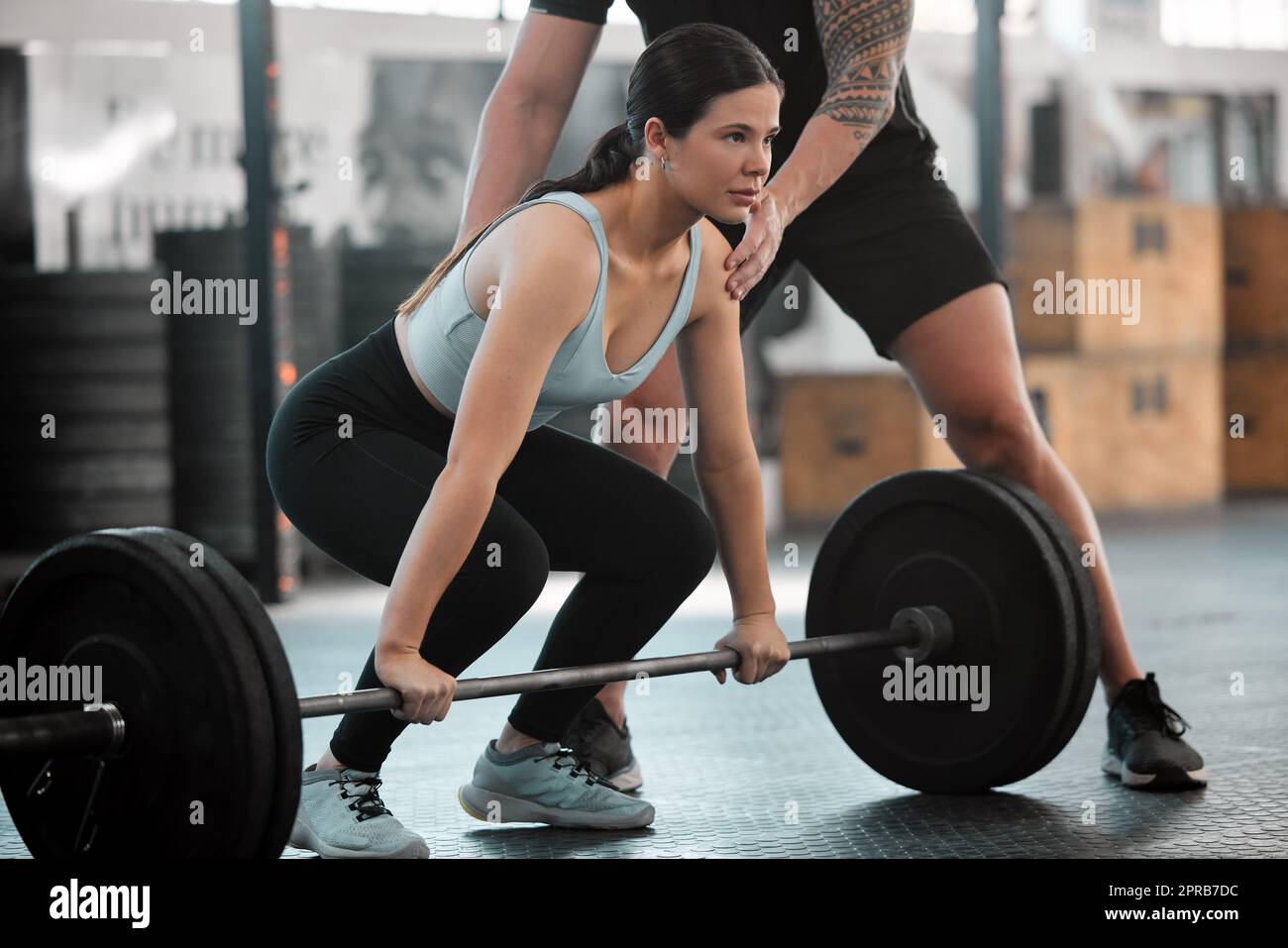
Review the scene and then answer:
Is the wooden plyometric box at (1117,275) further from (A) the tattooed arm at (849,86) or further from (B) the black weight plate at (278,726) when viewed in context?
(B) the black weight plate at (278,726)

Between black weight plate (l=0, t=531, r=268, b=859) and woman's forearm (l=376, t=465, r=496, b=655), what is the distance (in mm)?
152

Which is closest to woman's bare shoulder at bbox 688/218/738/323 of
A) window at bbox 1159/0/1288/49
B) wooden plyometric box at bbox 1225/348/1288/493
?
wooden plyometric box at bbox 1225/348/1288/493

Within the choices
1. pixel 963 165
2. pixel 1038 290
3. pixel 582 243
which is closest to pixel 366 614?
pixel 582 243

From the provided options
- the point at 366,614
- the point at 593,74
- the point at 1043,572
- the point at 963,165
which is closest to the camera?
the point at 1043,572

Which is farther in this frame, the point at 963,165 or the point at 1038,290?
the point at 963,165

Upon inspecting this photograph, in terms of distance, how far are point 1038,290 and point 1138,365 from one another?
1.66 feet

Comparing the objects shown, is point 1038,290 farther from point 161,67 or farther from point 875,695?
point 875,695

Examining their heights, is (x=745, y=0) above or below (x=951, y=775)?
above

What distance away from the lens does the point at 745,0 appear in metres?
1.91

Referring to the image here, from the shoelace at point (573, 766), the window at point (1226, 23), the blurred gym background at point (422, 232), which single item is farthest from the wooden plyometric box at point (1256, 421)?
the shoelace at point (573, 766)

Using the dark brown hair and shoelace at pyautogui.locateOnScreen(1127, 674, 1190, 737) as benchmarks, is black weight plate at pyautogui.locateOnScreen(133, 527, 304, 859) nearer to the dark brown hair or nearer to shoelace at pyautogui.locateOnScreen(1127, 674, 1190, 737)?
the dark brown hair

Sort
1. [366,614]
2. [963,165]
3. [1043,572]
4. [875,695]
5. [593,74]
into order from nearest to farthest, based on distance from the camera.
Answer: [1043,572]
[875,695]
[366,614]
[593,74]
[963,165]

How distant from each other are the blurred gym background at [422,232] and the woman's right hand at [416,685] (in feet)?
9.01

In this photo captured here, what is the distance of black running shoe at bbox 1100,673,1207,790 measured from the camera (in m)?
1.87
